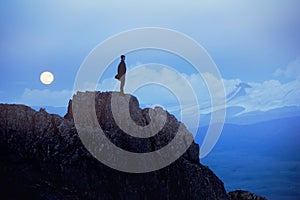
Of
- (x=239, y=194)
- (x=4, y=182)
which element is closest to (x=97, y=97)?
(x=4, y=182)

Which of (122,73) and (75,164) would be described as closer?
(75,164)

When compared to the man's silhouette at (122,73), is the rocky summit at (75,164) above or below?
below

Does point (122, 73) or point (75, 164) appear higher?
point (122, 73)

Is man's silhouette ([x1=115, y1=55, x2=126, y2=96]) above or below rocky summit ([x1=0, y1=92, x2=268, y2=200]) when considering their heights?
above

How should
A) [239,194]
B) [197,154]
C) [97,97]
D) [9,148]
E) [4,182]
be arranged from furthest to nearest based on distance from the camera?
[239,194] < [197,154] < [97,97] < [9,148] < [4,182]

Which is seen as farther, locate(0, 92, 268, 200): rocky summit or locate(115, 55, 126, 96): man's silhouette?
locate(115, 55, 126, 96): man's silhouette

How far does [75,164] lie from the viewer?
1085 inches

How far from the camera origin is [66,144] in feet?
92.8

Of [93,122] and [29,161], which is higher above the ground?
[93,122]

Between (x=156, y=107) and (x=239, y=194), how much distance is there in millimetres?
14560

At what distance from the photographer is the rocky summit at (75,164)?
26422 millimetres

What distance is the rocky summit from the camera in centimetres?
2642

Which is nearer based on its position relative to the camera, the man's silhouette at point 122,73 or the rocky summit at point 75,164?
the rocky summit at point 75,164

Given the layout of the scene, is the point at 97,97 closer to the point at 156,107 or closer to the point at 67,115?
the point at 67,115
